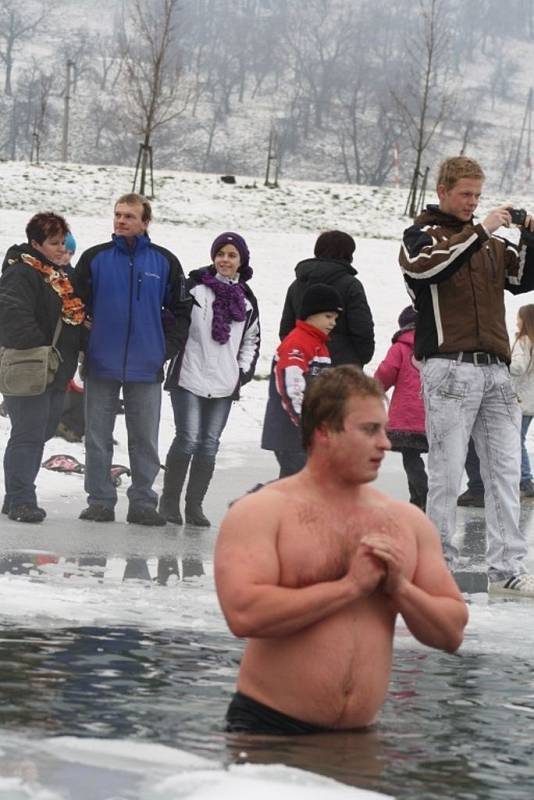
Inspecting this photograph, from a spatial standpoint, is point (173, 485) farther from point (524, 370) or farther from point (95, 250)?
point (524, 370)

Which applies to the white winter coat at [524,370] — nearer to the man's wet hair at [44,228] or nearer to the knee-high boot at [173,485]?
the knee-high boot at [173,485]

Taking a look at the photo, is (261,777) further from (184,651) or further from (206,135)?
(206,135)

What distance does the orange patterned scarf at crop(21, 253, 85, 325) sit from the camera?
1034 centimetres

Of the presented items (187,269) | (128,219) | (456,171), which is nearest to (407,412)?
(128,219)

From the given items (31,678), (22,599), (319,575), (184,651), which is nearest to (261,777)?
(319,575)

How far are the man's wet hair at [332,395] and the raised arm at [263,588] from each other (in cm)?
31

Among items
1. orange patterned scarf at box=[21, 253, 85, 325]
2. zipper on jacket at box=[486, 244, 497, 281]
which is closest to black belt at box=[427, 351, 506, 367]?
zipper on jacket at box=[486, 244, 497, 281]

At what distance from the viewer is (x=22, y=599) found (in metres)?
7.46

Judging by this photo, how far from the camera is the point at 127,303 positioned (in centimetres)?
1029

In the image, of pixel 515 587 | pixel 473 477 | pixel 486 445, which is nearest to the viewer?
pixel 515 587

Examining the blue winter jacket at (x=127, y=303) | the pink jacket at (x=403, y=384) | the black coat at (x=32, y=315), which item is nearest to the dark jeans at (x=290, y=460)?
the blue winter jacket at (x=127, y=303)

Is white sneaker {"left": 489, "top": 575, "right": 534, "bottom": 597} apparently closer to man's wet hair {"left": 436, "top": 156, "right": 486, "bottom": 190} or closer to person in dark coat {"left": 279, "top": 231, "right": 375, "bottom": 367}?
man's wet hair {"left": 436, "top": 156, "right": 486, "bottom": 190}

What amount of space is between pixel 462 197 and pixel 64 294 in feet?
10.1

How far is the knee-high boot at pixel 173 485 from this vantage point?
10.6 m
